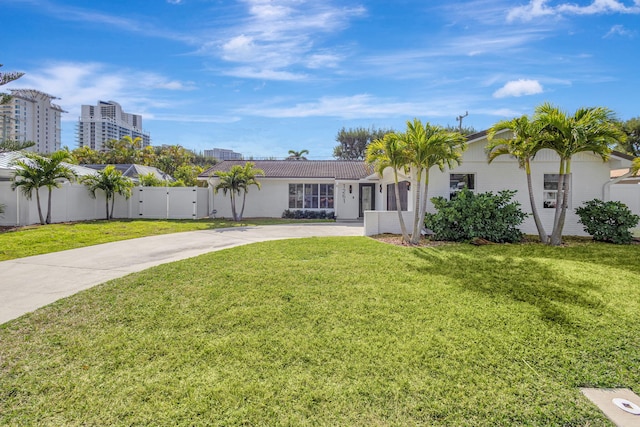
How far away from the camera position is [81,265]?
7.46 meters

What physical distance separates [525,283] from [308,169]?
58.3 ft

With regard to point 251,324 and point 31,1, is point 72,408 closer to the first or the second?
point 251,324

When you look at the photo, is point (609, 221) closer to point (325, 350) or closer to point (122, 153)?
point (325, 350)

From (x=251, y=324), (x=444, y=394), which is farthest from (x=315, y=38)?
(x=444, y=394)

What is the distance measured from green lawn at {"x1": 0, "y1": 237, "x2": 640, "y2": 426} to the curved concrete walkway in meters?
0.63

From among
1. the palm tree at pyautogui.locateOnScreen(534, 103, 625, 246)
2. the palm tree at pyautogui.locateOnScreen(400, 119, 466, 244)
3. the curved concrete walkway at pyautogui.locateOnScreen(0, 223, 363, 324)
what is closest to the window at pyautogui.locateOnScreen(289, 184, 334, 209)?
the curved concrete walkway at pyautogui.locateOnScreen(0, 223, 363, 324)

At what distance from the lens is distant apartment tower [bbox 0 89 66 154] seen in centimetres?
830

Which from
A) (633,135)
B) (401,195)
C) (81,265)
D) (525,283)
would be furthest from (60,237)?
(633,135)

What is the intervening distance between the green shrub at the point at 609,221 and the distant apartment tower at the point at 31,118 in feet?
52.5

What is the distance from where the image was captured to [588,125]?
30.2 ft

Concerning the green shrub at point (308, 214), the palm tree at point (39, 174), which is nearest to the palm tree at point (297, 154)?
the green shrub at point (308, 214)

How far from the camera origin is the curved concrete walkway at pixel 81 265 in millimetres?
5418

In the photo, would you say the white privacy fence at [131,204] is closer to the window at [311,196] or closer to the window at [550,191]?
the window at [311,196]

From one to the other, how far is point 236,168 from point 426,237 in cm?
1103
